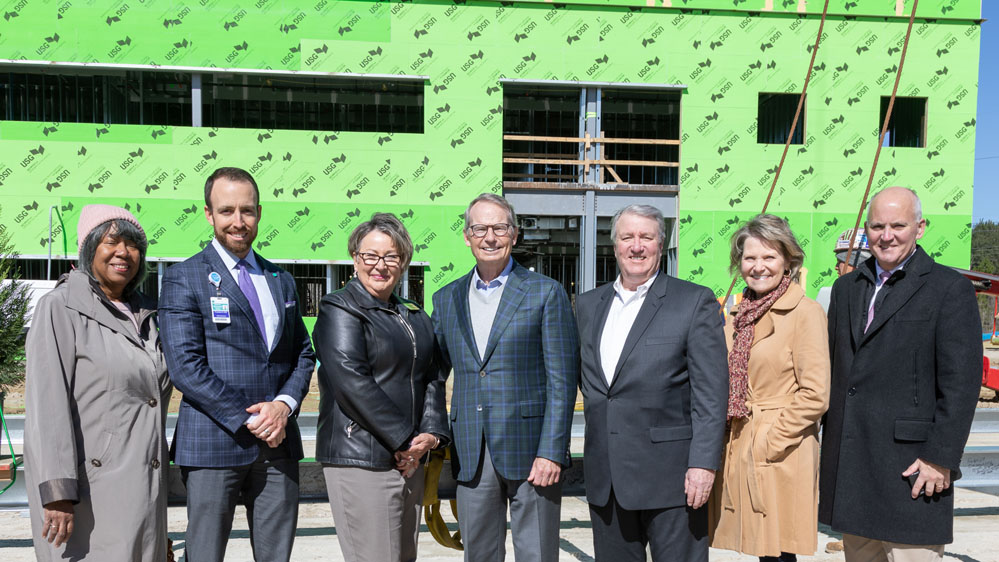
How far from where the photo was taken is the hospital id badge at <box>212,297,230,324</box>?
2678mm

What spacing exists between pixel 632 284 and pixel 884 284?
3.36 feet

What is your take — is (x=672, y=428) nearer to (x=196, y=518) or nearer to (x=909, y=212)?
(x=909, y=212)

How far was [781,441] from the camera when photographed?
111 inches

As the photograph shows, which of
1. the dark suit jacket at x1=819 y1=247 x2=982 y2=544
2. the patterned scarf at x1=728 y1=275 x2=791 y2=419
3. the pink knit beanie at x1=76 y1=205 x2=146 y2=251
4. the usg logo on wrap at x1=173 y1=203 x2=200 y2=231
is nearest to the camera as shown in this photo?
the dark suit jacket at x1=819 y1=247 x2=982 y2=544

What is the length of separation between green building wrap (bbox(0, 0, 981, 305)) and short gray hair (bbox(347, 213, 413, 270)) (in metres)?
12.0

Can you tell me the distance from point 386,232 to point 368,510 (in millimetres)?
1105

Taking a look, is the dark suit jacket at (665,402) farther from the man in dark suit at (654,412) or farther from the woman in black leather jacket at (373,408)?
the woman in black leather jacket at (373,408)

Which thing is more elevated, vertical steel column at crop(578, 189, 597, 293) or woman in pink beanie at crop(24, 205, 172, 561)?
vertical steel column at crop(578, 189, 597, 293)

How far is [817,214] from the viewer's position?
1573 centimetres

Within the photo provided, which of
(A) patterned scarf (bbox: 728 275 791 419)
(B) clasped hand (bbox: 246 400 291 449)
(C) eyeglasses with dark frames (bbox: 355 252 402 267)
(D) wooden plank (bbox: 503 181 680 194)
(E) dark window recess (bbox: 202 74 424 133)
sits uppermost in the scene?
(E) dark window recess (bbox: 202 74 424 133)

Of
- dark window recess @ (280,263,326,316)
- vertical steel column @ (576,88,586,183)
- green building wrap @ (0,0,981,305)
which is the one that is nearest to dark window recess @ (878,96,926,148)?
green building wrap @ (0,0,981,305)

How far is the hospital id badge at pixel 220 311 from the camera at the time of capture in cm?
268

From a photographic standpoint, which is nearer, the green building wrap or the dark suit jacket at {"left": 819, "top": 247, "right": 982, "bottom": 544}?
the dark suit jacket at {"left": 819, "top": 247, "right": 982, "bottom": 544}

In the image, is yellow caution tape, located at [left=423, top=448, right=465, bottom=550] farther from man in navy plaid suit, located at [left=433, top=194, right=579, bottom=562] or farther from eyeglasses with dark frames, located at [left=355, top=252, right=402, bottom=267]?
eyeglasses with dark frames, located at [left=355, top=252, right=402, bottom=267]
